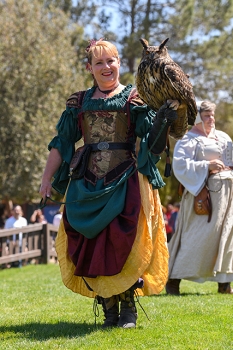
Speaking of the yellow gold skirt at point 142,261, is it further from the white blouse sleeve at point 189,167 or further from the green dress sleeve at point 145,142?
the white blouse sleeve at point 189,167

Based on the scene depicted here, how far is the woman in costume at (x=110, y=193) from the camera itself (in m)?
4.74

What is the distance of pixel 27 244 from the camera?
15656 millimetres

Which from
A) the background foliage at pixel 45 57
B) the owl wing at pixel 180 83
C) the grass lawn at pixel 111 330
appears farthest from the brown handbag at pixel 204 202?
the background foliage at pixel 45 57

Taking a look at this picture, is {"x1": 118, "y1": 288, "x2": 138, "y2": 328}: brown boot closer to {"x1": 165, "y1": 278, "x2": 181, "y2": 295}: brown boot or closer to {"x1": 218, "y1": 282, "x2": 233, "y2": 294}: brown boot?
{"x1": 165, "y1": 278, "x2": 181, "y2": 295}: brown boot

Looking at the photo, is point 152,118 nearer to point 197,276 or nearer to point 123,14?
point 197,276

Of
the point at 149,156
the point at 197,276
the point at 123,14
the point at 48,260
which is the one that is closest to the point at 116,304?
the point at 149,156

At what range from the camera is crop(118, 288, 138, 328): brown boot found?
483 cm

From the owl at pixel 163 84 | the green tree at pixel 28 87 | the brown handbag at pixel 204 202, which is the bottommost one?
the brown handbag at pixel 204 202

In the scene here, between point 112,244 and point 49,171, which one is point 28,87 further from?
point 112,244

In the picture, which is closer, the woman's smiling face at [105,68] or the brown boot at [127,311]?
the brown boot at [127,311]

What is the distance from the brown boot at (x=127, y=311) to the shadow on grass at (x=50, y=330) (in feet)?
0.60

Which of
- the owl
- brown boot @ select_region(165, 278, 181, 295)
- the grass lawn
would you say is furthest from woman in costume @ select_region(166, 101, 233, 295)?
the owl

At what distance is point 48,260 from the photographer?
16.0 meters

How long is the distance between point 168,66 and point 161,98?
0.23 metres
